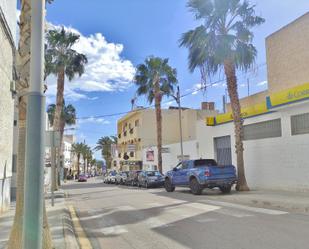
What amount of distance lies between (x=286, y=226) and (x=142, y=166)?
45.0 m

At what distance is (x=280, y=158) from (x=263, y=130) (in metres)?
2.38

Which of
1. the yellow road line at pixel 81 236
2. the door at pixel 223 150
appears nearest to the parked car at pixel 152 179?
the door at pixel 223 150

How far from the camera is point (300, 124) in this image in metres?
18.7

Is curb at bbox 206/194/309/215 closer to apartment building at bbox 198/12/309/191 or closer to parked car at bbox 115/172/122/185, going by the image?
apartment building at bbox 198/12/309/191

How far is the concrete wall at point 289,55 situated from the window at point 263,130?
3066 mm

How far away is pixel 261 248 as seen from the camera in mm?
7539

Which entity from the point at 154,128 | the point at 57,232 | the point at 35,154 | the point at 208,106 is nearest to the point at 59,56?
the point at 57,232

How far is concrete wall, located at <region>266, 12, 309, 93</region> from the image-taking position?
21688 millimetres

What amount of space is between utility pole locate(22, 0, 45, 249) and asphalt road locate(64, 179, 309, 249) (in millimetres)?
4191

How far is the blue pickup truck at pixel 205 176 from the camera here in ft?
64.9

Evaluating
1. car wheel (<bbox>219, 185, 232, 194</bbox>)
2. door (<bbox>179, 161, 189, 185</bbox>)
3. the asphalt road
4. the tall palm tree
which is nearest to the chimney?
door (<bbox>179, 161, 189, 185</bbox>)

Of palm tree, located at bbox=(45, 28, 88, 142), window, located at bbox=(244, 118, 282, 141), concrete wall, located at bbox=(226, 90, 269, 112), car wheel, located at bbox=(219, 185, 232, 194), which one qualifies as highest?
palm tree, located at bbox=(45, 28, 88, 142)

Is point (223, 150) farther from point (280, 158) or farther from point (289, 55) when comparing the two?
point (289, 55)

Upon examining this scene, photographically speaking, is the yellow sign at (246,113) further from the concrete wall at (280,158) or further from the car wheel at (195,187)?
the car wheel at (195,187)
